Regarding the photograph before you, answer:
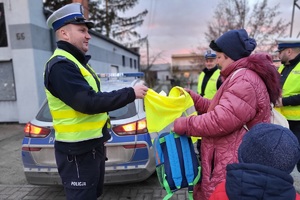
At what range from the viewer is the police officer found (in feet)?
15.7

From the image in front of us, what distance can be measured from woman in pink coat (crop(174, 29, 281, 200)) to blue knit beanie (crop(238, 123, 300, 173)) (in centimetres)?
53

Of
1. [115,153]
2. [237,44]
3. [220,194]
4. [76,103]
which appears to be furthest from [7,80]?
[220,194]

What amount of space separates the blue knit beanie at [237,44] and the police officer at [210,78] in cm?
280

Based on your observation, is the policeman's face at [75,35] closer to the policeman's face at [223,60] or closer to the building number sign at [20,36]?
the policeman's face at [223,60]

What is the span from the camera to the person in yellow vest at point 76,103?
5.92 ft

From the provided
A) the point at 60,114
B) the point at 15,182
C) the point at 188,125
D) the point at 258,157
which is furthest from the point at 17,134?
the point at 258,157

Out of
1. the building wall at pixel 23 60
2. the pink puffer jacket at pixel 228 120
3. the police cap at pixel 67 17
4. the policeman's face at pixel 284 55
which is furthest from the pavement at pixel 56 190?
the building wall at pixel 23 60

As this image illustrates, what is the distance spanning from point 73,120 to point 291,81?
2673 mm

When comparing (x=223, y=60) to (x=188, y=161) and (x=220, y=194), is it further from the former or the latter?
(x=220, y=194)

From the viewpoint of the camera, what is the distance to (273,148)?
114cm

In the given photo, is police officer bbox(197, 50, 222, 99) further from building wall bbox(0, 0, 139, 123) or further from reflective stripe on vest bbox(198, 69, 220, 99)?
building wall bbox(0, 0, 139, 123)

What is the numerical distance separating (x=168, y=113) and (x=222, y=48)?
0.66m

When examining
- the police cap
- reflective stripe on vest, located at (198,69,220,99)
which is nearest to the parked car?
the police cap

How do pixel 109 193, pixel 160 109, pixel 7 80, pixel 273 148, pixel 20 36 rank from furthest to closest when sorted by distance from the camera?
pixel 7 80, pixel 20 36, pixel 109 193, pixel 160 109, pixel 273 148
